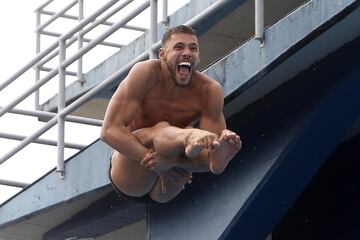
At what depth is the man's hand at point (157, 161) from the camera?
988 centimetres

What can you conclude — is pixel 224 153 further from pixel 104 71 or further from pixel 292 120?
pixel 104 71

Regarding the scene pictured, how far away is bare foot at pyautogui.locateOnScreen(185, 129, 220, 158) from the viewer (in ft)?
30.6

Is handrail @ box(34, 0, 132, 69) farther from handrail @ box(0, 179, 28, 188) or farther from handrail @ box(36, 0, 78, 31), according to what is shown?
handrail @ box(0, 179, 28, 188)

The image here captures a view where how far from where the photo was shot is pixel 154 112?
10.4 m

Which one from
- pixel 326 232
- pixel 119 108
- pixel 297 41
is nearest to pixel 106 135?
pixel 119 108

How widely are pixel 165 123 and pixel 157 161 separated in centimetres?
42

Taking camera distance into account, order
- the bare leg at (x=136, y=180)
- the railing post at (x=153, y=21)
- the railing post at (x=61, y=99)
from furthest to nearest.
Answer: the railing post at (x=61, y=99)
the railing post at (x=153, y=21)
the bare leg at (x=136, y=180)

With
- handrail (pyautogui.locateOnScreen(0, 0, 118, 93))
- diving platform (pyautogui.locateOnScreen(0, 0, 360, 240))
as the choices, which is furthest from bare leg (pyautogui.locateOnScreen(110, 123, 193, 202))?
handrail (pyautogui.locateOnScreen(0, 0, 118, 93))

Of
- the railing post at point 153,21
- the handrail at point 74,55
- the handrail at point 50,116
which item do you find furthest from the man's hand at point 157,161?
the handrail at point 50,116

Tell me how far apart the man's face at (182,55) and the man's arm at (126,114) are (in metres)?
0.32

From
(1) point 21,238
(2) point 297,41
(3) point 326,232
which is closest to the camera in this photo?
(2) point 297,41

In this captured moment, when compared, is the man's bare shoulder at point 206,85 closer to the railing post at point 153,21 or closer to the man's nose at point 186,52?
the man's nose at point 186,52

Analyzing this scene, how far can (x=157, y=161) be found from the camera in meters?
9.87

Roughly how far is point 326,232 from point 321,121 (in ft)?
7.06
